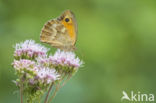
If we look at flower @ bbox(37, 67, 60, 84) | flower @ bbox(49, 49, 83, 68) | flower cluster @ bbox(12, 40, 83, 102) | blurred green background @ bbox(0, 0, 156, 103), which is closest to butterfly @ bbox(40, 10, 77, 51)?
flower cluster @ bbox(12, 40, 83, 102)

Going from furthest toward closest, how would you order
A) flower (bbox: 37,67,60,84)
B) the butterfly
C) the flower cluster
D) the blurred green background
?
the blurred green background → the butterfly → flower (bbox: 37,67,60,84) → the flower cluster

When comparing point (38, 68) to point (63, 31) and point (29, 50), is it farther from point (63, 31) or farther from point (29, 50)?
point (63, 31)

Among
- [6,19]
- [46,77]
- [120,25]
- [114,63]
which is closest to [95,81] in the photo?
[114,63]

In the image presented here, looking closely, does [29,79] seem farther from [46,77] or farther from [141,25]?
[141,25]

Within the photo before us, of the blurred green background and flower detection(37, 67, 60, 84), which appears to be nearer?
flower detection(37, 67, 60, 84)

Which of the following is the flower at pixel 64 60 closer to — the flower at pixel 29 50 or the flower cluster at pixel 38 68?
the flower cluster at pixel 38 68

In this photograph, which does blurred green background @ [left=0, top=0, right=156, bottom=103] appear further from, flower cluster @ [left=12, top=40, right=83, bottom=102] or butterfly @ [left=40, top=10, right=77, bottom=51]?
flower cluster @ [left=12, top=40, right=83, bottom=102]

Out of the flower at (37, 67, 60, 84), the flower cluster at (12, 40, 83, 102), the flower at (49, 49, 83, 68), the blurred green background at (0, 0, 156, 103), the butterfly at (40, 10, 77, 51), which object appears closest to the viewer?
the flower cluster at (12, 40, 83, 102)

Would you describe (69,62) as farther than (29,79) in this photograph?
Yes
